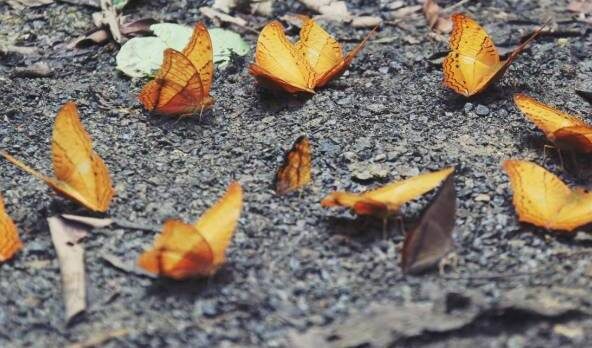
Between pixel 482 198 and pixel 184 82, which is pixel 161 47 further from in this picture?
pixel 482 198

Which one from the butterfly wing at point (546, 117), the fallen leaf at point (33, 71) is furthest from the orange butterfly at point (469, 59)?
the fallen leaf at point (33, 71)

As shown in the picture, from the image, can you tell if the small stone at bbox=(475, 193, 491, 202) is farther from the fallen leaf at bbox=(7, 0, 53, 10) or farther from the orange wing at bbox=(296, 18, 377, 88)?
the fallen leaf at bbox=(7, 0, 53, 10)

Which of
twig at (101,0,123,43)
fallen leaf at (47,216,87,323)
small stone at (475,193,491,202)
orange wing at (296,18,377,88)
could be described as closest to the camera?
fallen leaf at (47,216,87,323)

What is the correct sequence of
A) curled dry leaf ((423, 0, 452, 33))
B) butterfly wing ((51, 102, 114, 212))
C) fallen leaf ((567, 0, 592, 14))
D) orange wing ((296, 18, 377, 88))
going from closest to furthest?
butterfly wing ((51, 102, 114, 212)), orange wing ((296, 18, 377, 88)), curled dry leaf ((423, 0, 452, 33)), fallen leaf ((567, 0, 592, 14))

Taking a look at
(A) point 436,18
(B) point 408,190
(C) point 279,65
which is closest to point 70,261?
(B) point 408,190

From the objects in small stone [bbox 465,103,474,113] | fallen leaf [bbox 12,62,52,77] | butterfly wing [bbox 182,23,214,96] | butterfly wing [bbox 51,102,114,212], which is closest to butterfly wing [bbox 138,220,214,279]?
butterfly wing [bbox 51,102,114,212]

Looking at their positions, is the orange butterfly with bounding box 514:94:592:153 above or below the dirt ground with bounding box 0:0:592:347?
above

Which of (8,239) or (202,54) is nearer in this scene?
(8,239)

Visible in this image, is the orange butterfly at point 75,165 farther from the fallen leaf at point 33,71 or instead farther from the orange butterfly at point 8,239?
the fallen leaf at point 33,71
